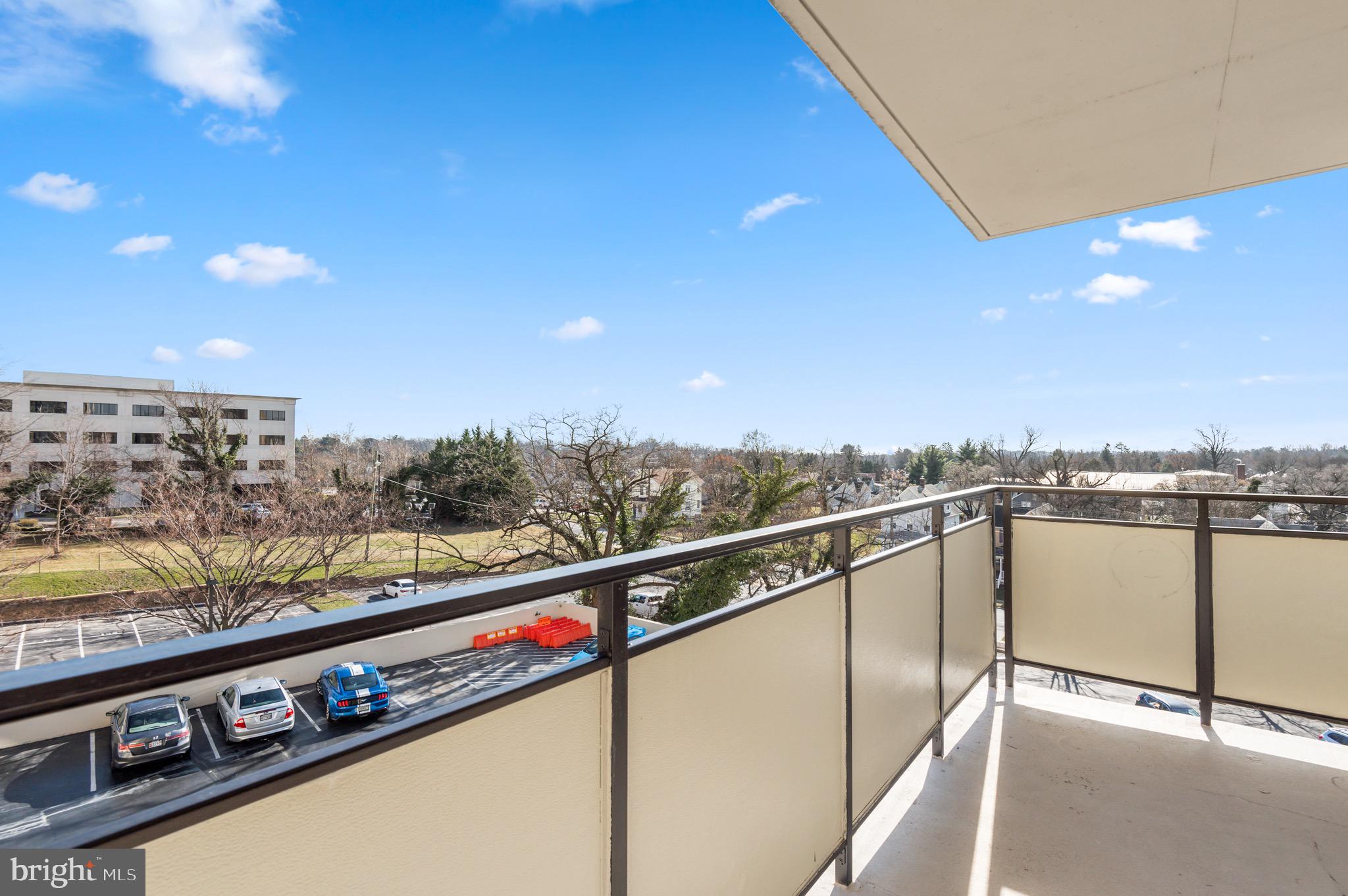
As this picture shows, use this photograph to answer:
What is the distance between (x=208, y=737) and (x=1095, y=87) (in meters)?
12.6

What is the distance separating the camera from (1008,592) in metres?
3.10

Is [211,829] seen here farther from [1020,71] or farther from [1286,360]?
[1286,360]

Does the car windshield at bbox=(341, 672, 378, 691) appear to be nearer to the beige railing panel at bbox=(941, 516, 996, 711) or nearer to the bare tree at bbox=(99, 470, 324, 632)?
the bare tree at bbox=(99, 470, 324, 632)

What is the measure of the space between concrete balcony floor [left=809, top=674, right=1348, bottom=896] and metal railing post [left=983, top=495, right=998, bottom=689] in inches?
13.5

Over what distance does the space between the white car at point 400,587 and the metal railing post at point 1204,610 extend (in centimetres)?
1461

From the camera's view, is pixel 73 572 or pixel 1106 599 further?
pixel 73 572

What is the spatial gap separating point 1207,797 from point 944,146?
7.97 ft

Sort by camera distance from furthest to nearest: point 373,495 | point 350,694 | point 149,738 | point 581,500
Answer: point 373,495 → point 581,500 → point 350,694 → point 149,738

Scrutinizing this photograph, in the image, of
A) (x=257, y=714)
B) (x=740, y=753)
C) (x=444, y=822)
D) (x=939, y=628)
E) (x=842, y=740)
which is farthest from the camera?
(x=257, y=714)

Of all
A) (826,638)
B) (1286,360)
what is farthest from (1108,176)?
(1286,360)

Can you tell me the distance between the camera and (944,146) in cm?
196

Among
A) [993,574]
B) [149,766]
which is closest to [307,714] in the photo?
[149,766]

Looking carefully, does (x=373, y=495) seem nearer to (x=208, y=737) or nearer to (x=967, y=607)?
(x=208, y=737)

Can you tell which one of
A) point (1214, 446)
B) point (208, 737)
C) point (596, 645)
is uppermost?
point (1214, 446)
